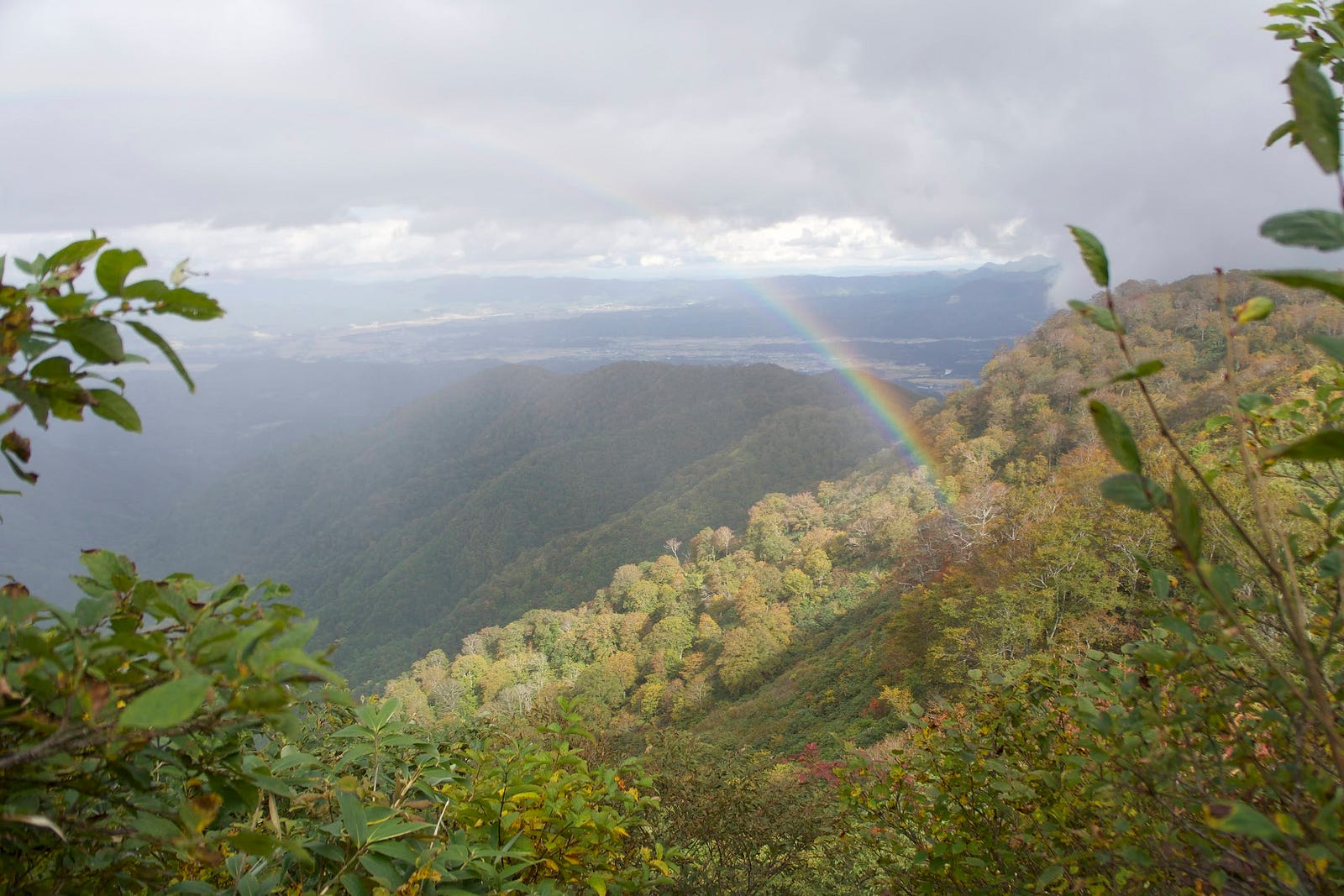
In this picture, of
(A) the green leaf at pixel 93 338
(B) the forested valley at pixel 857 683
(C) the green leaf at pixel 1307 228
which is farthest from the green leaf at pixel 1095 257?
(A) the green leaf at pixel 93 338

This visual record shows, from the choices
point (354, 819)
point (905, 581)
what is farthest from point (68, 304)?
point (905, 581)

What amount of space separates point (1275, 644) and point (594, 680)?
110 feet

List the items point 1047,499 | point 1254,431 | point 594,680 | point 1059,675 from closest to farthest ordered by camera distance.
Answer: point 1254,431
point 1059,675
point 1047,499
point 594,680

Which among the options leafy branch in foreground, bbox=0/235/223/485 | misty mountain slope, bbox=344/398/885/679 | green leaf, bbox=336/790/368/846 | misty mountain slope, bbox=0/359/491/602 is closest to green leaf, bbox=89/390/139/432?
leafy branch in foreground, bbox=0/235/223/485

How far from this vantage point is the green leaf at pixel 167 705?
0.50m

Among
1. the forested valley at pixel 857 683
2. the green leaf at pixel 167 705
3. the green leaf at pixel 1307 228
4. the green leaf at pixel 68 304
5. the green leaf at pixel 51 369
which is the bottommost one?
the forested valley at pixel 857 683

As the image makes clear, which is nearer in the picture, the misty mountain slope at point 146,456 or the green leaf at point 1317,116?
the green leaf at point 1317,116

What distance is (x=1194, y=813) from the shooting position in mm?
1224

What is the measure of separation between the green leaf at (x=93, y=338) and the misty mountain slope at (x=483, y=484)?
63291 mm

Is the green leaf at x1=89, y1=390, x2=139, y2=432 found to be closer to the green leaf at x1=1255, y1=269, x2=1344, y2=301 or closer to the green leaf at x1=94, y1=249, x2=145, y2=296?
the green leaf at x1=94, y1=249, x2=145, y2=296

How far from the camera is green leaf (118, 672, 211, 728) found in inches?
19.7

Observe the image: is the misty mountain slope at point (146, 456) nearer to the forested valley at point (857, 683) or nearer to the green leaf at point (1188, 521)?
the forested valley at point (857, 683)

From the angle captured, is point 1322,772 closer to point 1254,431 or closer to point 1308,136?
Answer: point 1254,431

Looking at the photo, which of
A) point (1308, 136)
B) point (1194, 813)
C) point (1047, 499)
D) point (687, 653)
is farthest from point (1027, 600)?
point (687, 653)
